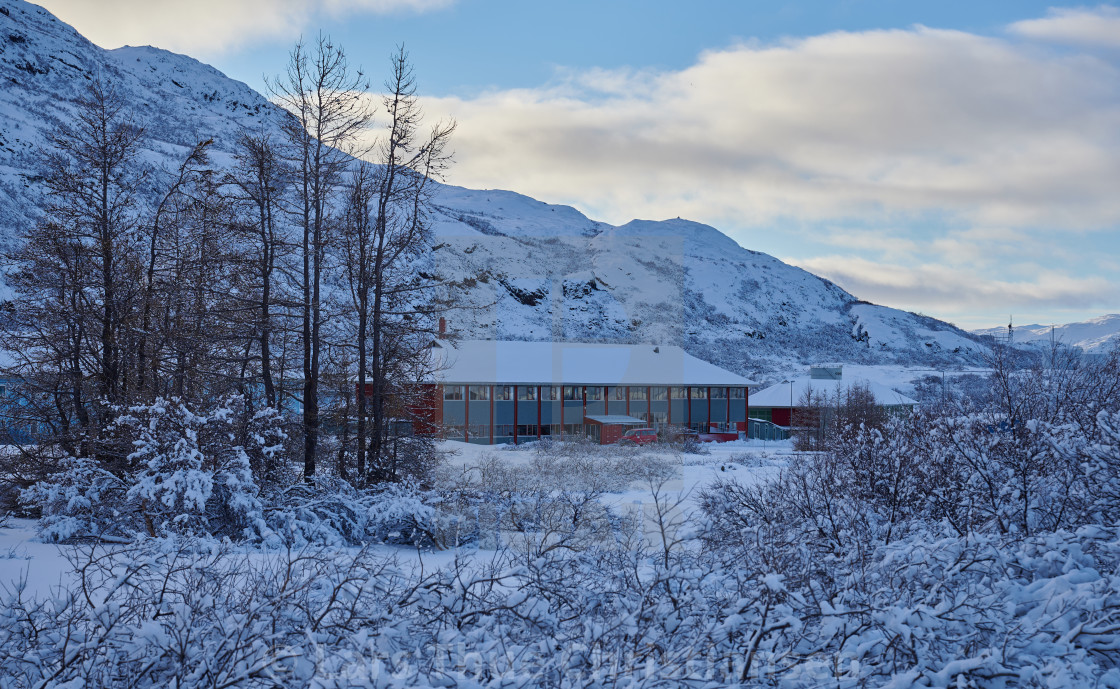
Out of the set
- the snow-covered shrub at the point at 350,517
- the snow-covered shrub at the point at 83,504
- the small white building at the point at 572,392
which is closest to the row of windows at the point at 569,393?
the small white building at the point at 572,392

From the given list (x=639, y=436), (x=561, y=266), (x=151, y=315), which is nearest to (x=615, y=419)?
(x=639, y=436)

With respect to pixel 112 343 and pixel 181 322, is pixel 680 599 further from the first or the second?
pixel 181 322

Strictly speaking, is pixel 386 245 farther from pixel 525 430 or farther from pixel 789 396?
pixel 789 396

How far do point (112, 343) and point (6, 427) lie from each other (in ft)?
9.70

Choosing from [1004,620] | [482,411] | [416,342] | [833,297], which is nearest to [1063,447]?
[1004,620]

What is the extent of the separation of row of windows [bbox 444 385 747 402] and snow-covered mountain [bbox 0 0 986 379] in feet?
83.9

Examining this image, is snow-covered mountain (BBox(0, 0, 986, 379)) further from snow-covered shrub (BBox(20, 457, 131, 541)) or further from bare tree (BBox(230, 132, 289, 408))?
snow-covered shrub (BBox(20, 457, 131, 541))

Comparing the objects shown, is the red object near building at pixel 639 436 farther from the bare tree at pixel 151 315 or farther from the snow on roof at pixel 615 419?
the bare tree at pixel 151 315

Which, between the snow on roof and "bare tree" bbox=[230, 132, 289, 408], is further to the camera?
the snow on roof

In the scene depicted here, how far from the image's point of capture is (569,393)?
39500 millimetres

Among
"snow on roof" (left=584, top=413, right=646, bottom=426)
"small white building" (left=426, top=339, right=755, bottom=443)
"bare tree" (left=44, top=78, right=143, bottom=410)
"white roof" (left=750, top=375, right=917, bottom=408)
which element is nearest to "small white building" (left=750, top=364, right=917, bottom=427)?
"white roof" (left=750, top=375, right=917, bottom=408)

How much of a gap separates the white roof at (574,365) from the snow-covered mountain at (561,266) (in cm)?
2252

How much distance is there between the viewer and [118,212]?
615 inches

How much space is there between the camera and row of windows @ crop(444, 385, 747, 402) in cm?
3762
